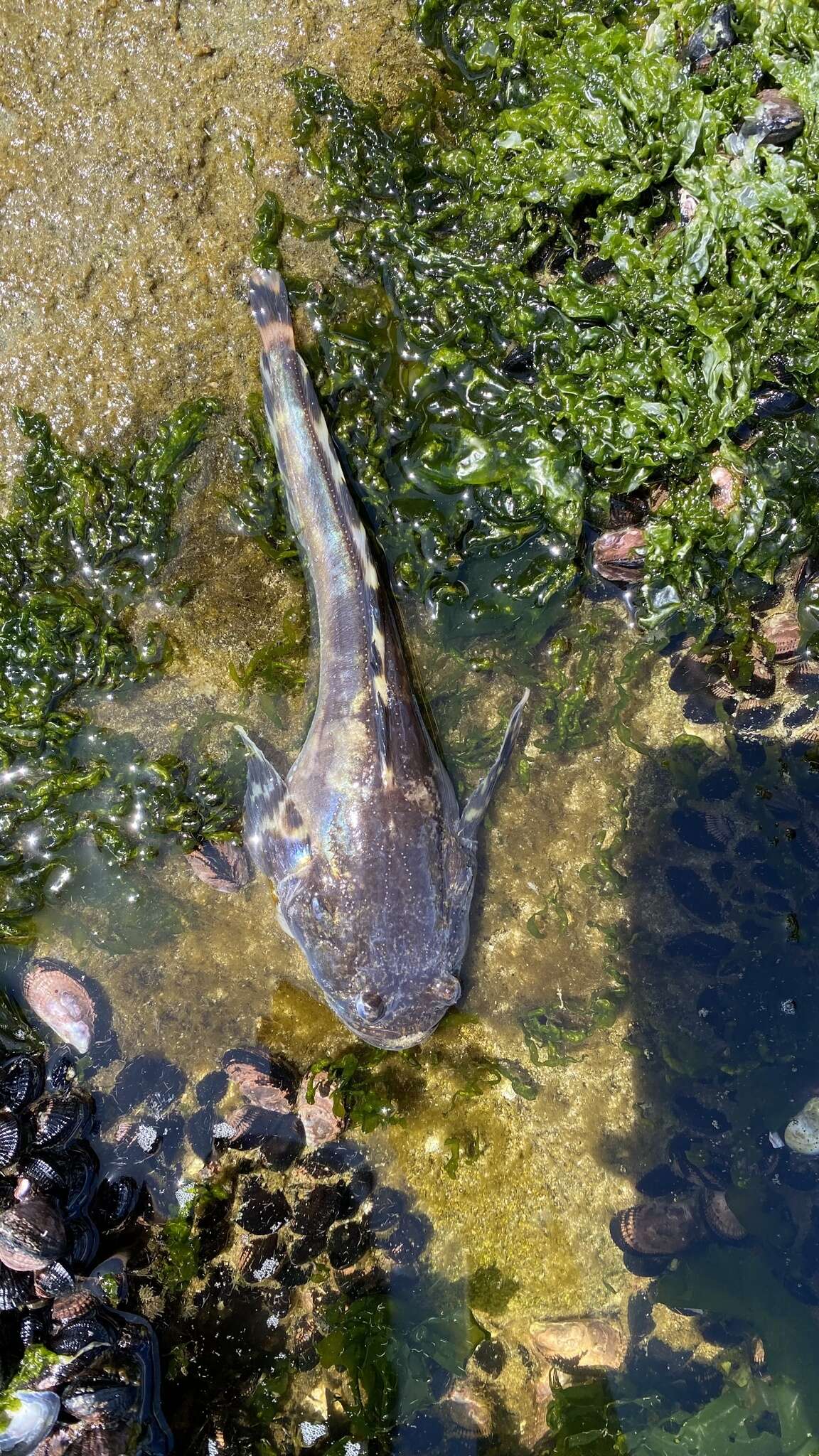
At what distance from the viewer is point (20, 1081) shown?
4590 millimetres

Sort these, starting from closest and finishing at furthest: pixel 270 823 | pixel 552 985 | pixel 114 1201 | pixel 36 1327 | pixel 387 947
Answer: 1. pixel 387 947
2. pixel 36 1327
3. pixel 270 823
4. pixel 114 1201
5. pixel 552 985

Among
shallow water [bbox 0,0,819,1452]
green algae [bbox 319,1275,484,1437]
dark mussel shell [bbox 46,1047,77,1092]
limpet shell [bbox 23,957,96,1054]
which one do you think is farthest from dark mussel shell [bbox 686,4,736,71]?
green algae [bbox 319,1275,484,1437]

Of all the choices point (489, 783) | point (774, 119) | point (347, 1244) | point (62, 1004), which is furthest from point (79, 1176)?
point (774, 119)

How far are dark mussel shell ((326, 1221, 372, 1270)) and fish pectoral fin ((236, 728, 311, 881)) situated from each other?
80.2 inches

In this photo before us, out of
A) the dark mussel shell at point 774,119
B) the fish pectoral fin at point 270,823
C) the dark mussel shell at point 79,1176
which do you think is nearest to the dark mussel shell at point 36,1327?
the dark mussel shell at point 79,1176

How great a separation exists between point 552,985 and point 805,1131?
1580mm

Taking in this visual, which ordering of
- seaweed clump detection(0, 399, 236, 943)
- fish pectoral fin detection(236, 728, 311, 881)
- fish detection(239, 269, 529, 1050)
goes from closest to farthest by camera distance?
1. fish detection(239, 269, 529, 1050)
2. fish pectoral fin detection(236, 728, 311, 881)
3. seaweed clump detection(0, 399, 236, 943)

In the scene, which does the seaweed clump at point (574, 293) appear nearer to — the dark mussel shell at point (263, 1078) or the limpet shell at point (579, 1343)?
the dark mussel shell at point (263, 1078)

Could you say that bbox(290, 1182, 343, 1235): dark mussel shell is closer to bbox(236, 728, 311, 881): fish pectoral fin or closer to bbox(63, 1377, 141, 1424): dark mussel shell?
bbox(63, 1377, 141, 1424): dark mussel shell

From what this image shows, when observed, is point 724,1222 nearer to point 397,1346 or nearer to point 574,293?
point 397,1346

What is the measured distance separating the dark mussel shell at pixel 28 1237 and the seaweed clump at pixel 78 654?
Result: 1352 millimetres

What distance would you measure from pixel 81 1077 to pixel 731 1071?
3.67 meters

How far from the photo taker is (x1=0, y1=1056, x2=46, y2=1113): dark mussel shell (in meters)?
4.53

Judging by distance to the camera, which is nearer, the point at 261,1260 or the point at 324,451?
the point at 324,451
